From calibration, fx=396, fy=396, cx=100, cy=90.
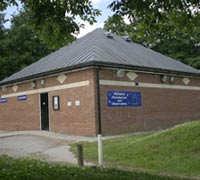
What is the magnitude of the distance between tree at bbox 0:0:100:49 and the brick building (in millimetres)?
10611

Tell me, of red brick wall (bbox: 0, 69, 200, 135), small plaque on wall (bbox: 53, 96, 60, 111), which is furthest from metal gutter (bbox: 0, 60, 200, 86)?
small plaque on wall (bbox: 53, 96, 60, 111)

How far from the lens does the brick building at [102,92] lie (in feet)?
67.3

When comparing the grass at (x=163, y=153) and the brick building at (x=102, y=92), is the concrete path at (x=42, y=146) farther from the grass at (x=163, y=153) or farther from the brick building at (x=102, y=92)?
the brick building at (x=102, y=92)

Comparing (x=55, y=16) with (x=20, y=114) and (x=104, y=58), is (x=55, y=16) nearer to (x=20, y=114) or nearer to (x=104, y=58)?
(x=104, y=58)

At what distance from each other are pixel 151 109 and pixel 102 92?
14.0ft

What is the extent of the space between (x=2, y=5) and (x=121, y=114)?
43.7ft

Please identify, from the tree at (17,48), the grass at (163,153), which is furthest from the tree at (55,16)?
the tree at (17,48)

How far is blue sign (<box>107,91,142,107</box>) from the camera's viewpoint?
2084 centimetres

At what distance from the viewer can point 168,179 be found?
886 centimetres

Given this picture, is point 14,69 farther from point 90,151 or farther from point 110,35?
point 90,151

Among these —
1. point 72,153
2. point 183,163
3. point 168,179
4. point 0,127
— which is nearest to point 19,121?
point 0,127

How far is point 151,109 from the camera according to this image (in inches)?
918

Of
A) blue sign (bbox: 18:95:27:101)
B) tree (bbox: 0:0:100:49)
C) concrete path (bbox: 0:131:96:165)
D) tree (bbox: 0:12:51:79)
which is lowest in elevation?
concrete path (bbox: 0:131:96:165)

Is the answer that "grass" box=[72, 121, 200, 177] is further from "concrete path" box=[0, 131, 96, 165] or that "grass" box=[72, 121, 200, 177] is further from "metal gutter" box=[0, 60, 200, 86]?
"metal gutter" box=[0, 60, 200, 86]
